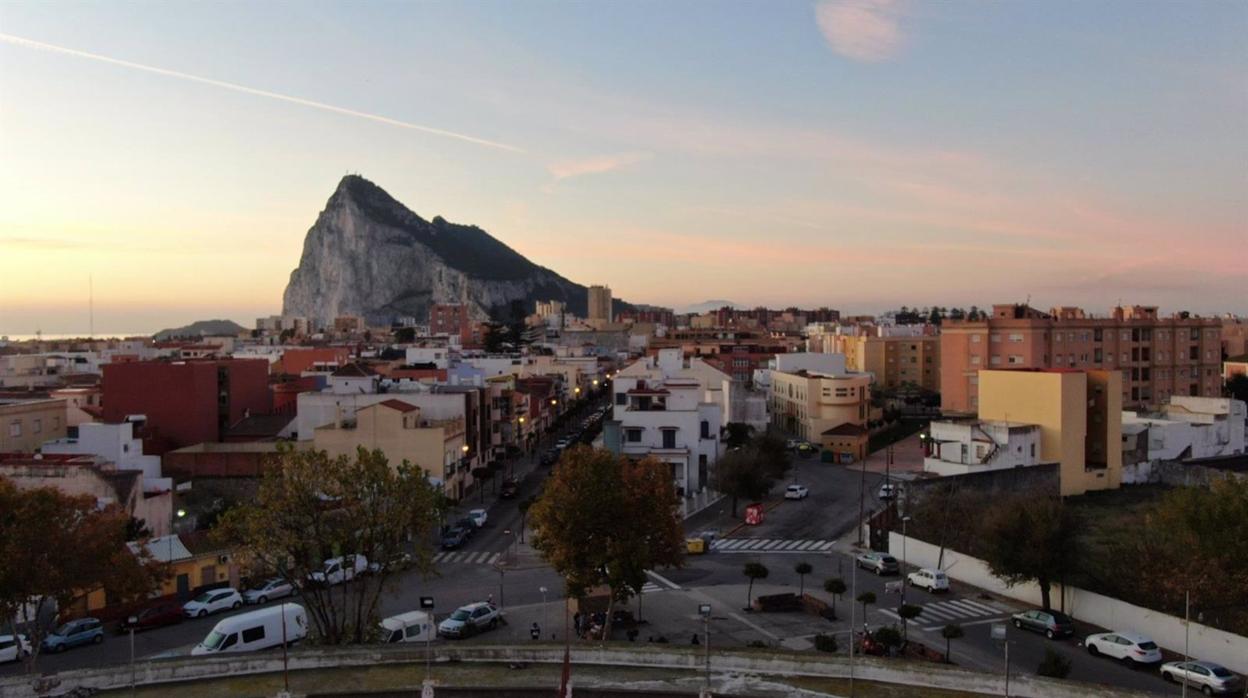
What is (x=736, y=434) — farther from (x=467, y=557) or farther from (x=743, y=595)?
(x=743, y=595)

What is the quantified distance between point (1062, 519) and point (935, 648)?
17.1 feet

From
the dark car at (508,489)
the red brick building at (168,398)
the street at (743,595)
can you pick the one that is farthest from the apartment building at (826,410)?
the red brick building at (168,398)

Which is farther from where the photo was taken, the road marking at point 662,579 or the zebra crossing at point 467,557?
the zebra crossing at point 467,557

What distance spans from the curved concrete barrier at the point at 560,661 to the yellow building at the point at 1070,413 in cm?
2733

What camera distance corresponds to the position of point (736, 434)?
185 feet

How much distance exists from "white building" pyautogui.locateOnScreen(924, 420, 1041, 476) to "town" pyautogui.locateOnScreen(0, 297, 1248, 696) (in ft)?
0.44

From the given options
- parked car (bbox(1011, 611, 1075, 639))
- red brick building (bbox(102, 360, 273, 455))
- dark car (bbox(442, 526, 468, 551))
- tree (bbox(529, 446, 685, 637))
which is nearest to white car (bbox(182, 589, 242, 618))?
dark car (bbox(442, 526, 468, 551))

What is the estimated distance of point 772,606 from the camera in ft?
81.8

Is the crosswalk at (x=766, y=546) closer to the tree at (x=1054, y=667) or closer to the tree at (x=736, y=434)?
the tree at (x=1054, y=667)

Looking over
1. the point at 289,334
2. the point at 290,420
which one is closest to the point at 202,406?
the point at 290,420

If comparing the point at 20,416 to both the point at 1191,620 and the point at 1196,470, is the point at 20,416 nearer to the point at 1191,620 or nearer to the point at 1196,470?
the point at 1191,620

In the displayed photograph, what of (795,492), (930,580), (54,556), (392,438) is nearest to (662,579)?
(930,580)

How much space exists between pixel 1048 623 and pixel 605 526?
37.0 ft

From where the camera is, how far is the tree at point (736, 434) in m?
54.7
